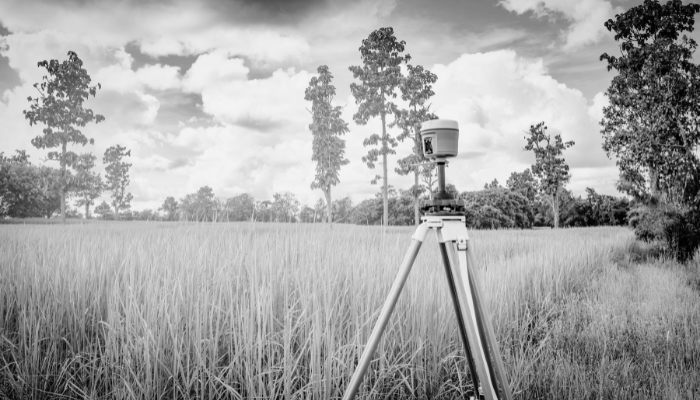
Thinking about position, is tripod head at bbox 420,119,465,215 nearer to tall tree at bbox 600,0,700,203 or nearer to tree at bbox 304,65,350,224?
tall tree at bbox 600,0,700,203

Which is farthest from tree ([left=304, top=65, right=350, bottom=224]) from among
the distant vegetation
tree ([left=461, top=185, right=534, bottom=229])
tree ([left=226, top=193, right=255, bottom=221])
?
tree ([left=226, top=193, right=255, bottom=221])

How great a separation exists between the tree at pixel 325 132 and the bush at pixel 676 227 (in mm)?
20232

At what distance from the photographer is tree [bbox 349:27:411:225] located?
23.2m

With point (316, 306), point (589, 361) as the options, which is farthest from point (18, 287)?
point (589, 361)

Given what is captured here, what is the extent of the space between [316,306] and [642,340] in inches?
157

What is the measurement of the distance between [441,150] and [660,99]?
52.6 feet

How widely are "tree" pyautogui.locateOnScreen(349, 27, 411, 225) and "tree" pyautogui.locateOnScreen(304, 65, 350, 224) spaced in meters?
4.52

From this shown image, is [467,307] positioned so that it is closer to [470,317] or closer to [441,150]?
[470,317]

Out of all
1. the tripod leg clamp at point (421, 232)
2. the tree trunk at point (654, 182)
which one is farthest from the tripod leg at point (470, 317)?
the tree trunk at point (654, 182)

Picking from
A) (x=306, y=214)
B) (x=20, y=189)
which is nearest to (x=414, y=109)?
(x=306, y=214)

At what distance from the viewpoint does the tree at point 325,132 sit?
28.1 meters

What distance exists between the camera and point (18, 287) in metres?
3.66

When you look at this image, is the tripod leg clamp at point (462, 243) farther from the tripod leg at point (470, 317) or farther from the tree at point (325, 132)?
the tree at point (325, 132)

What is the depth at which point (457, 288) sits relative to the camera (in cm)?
170
